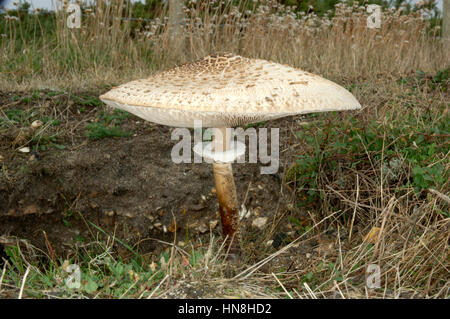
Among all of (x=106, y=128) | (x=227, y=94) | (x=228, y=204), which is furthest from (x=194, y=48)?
(x=227, y=94)

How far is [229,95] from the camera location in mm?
1679

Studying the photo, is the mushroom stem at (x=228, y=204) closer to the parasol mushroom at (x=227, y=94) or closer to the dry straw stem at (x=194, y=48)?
the parasol mushroom at (x=227, y=94)

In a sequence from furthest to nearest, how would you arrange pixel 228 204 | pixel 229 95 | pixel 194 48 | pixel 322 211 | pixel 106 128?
pixel 194 48 < pixel 106 128 < pixel 322 211 < pixel 228 204 < pixel 229 95

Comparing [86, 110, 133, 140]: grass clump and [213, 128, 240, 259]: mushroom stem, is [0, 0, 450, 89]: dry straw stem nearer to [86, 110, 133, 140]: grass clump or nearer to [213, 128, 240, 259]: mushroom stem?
[86, 110, 133, 140]: grass clump

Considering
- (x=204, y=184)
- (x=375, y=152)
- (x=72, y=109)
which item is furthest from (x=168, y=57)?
(x=375, y=152)

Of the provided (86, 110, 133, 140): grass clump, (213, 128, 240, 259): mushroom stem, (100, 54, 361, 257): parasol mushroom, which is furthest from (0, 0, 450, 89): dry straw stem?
(100, 54, 361, 257): parasol mushroom

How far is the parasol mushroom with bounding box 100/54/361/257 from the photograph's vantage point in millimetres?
1664

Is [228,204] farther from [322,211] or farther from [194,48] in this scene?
[194,48]

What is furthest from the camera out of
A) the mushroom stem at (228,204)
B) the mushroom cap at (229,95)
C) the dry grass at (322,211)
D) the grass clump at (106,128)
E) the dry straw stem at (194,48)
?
the dry straw stem at (194,48)

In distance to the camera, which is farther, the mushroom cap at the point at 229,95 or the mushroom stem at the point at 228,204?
the mushroom stem at the point at 228,204

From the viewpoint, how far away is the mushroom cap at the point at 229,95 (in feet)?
5.45

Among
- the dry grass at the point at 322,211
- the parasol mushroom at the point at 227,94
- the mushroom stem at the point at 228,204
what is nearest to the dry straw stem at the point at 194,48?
the dry grass at the point at 322,211

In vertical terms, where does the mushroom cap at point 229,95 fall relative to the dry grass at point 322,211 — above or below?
above

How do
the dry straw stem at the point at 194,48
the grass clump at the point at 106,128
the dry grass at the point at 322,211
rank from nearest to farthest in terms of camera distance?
the dry grass at the point at 322,211 → the grass clump at the point at 106,128 → the dry straw stem at the point at 194,48
